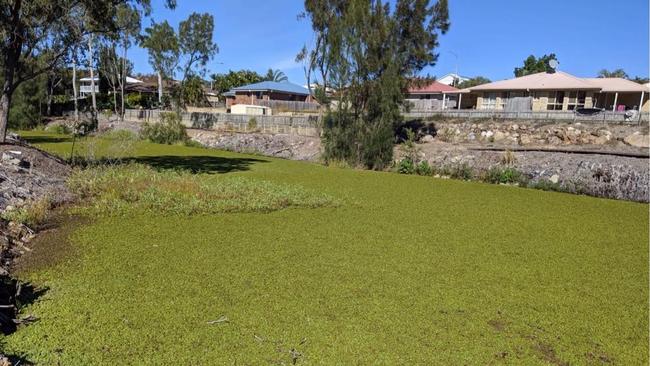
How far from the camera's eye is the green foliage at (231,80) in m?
56.7

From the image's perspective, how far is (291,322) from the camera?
12.1 feet

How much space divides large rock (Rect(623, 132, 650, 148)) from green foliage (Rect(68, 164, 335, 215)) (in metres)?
12.4

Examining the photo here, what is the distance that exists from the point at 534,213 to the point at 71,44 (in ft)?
37.7

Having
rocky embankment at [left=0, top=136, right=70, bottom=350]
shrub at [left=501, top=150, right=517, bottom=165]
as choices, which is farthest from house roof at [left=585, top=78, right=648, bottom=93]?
rocky embankment at [left=0, top=136, right=70, bottom=350]

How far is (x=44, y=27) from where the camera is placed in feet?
36.6

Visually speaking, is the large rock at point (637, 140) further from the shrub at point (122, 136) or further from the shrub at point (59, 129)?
the shrub at point (59, 129)

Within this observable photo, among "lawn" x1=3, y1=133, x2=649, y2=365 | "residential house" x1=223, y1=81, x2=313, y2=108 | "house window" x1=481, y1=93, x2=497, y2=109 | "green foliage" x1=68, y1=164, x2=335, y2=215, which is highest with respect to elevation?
"residential house" x1=223, y1=81, x2=313, y2=108

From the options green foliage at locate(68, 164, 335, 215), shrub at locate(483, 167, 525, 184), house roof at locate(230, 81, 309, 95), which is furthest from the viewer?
house roof at locate(230, 81, 309, 95)

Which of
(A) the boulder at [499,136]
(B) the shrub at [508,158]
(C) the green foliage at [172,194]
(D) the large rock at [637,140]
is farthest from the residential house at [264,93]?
(C) the green foliage at [172,194]

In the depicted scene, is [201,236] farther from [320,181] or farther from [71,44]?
[71,44]

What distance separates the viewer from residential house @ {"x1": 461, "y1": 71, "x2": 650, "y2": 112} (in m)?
26.1

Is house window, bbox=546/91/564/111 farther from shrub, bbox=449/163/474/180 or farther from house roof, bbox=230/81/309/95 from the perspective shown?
house roof, bbox=230/81/309/95

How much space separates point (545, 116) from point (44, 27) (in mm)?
17971

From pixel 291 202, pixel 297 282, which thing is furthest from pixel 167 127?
pixel 297 282
